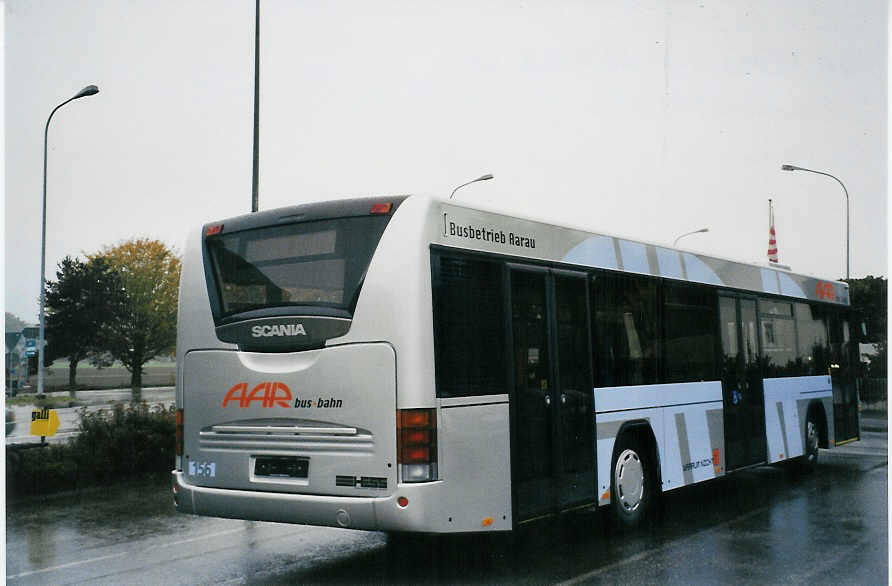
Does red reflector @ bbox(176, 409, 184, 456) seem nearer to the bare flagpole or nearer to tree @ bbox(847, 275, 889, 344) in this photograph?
the bare flagpole

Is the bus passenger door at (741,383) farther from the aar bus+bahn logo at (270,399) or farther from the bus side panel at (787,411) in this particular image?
the aar bus+bahn logo at (270,399)

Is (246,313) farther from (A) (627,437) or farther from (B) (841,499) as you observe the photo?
(B) (841,499)

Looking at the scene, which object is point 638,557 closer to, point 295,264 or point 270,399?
point 270,399

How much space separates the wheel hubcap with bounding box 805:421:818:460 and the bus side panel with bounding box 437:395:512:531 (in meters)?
7.50

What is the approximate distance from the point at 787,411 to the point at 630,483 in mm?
4436

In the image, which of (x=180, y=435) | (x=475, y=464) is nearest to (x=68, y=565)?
(x=180, y=435)

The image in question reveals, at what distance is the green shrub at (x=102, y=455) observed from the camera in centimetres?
1145

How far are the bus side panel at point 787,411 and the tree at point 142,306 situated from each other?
41558mm

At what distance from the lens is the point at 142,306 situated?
51.6m

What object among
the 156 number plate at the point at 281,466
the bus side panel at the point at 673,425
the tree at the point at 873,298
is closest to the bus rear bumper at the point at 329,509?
the 156 number plate at the point at 281,466

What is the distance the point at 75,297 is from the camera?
5266cm

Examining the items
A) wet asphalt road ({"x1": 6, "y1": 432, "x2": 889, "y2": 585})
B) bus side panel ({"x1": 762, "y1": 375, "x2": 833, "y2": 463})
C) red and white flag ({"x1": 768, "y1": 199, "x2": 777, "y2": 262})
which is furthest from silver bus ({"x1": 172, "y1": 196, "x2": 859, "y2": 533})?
red and white flag ({"x1": 768, "y1": 199, "x2": 777, "y2": 262})

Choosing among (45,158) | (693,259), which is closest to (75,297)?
(45,158)

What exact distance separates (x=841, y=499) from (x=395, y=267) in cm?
710
